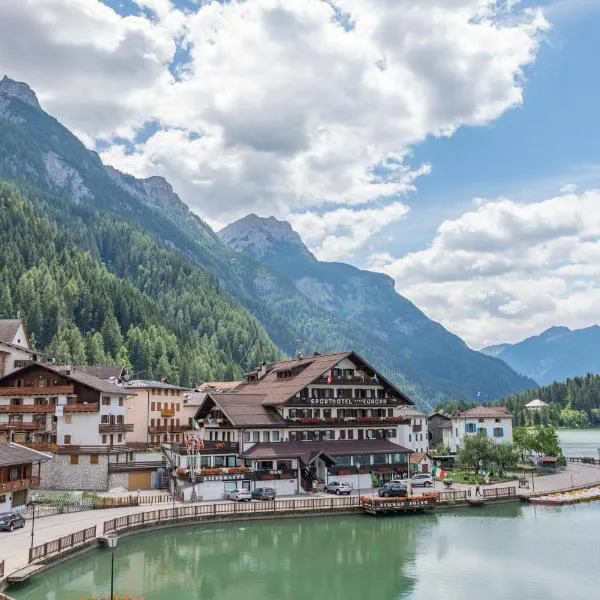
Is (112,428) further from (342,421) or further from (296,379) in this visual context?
(342,421)

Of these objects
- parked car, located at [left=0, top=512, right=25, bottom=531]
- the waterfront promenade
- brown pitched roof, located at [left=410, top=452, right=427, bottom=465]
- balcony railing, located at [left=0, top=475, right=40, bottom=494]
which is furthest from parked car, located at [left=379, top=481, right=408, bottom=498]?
parked car, located at [left=0, top=512, right=25, bottom=531]

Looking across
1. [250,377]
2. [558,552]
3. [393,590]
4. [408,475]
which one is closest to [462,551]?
[558,552]

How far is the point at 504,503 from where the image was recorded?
82688mm

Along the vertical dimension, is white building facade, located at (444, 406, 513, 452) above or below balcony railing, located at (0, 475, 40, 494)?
above

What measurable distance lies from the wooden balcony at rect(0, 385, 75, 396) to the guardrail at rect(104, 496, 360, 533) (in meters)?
25.3

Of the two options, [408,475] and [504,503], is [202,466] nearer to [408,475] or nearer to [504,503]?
[408,475]

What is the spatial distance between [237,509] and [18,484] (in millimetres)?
22390

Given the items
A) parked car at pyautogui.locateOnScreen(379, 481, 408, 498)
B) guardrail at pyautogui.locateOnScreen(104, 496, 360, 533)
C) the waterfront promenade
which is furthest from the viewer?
parked car at pyautogui.locateOnScreen(379, 481, 408, 498)

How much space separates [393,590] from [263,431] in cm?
4061

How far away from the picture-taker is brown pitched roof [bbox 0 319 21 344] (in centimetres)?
11578

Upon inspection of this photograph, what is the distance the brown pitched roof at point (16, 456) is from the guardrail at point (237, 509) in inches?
441

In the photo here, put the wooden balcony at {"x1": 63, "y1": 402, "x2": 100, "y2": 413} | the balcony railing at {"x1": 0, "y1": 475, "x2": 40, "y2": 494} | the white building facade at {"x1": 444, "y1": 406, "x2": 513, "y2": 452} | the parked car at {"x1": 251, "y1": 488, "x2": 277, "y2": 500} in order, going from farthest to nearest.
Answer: the white building facade at {"x1": 444, "y1": 406, "x2": 513, "y2": 452} < the wooden balcony at {"x1": 63, "y1": 402, "x2": 100, "y2": 413} < the parked car at {"x1": 251, "y1": 488, "x2": 277, "y2": 500} < the balcony railing at {"x1": 0, "y1": 475, "x2": 40, "y2": 494}

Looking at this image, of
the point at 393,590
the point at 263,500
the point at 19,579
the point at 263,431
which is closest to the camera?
the point at 19,579

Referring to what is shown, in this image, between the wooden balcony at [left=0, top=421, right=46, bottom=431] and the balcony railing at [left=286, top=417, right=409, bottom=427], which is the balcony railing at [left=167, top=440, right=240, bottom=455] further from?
the wooden balcony at [left=0, top=421, right=46, bottom=431]
